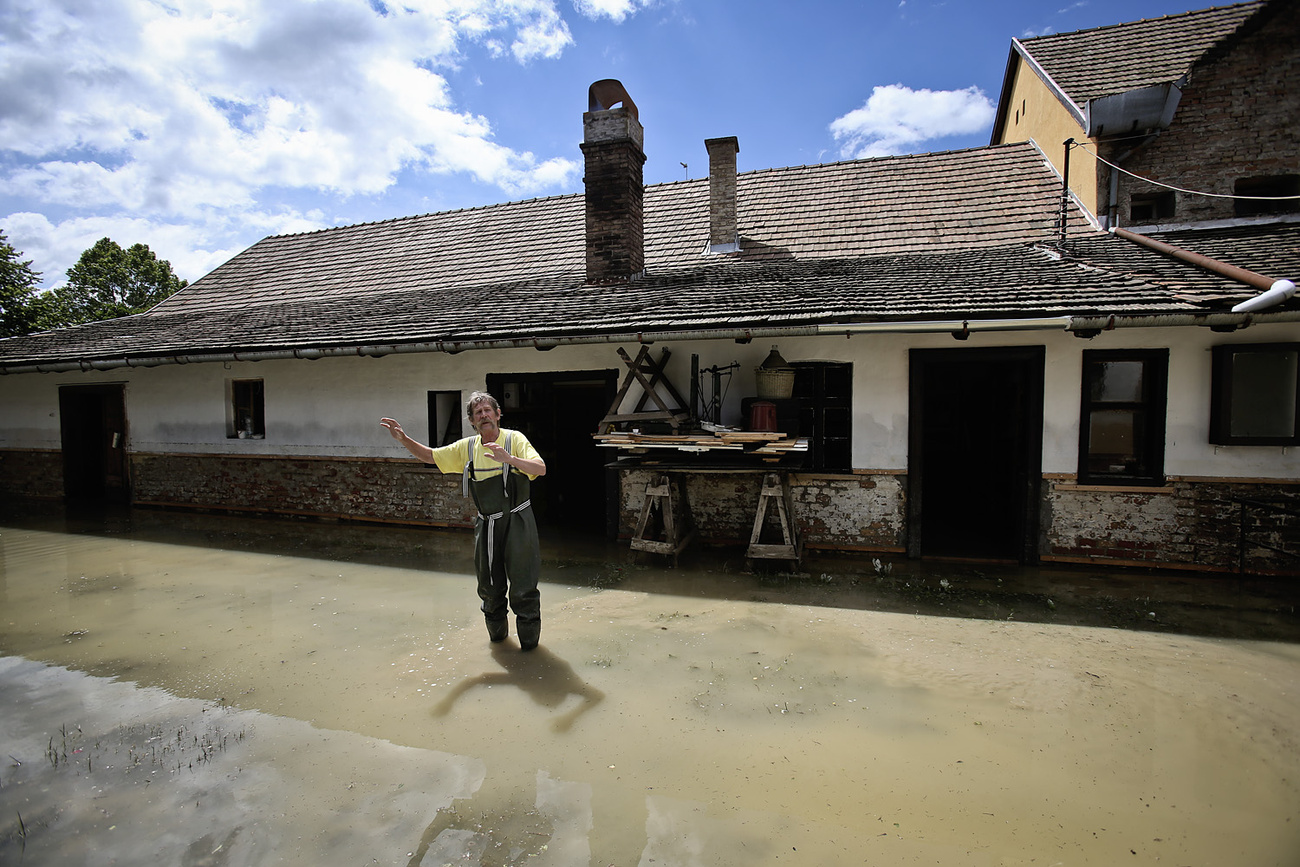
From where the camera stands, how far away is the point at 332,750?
3068mm

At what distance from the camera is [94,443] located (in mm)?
11195

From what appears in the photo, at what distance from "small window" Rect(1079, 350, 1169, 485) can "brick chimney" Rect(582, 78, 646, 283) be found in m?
5.85

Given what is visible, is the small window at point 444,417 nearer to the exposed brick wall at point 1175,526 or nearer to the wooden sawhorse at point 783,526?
the wooden sawhorse at point 783,526

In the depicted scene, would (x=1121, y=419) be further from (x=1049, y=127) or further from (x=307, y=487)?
(x=307, y=487)

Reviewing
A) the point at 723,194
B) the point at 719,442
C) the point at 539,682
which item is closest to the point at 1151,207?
the point at 723,194

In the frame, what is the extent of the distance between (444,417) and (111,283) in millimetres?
45429

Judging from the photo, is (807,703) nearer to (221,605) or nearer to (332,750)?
(332,750)

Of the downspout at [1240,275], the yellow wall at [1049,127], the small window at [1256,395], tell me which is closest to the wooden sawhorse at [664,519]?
the downspout at [1240,275]

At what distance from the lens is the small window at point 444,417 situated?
8.24 metres

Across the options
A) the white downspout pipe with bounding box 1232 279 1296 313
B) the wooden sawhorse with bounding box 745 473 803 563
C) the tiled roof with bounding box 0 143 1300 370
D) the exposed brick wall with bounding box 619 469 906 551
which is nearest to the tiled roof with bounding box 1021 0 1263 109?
the tiled roof with bounding box 0 143 1300 370

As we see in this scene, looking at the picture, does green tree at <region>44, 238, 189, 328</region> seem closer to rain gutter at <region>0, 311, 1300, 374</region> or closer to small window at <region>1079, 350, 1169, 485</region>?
rain gutter at <region>0, 311, 1300, 374</region>

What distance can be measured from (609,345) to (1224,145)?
908cm

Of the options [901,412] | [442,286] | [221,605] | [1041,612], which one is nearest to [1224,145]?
[901,412]

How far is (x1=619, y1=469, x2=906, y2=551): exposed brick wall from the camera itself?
6551 millimetres
